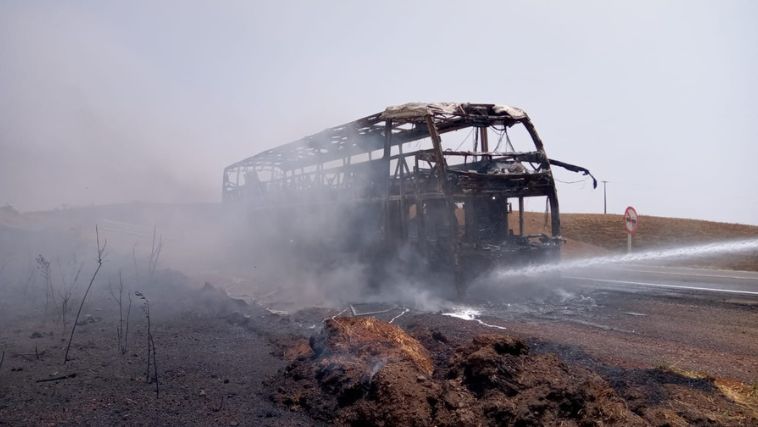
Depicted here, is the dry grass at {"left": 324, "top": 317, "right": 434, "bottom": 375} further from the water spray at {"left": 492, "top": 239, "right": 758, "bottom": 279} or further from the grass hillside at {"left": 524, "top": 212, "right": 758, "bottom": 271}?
the grass hillside at {"left": 524, "top": 212, "right": 758, "bottom": 271}

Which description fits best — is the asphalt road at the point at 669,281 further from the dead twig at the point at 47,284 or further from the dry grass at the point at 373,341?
the dead twig at the point at 47,284

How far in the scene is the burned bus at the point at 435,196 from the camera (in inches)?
411

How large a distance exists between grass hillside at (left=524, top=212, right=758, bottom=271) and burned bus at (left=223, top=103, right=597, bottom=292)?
12.0 meters

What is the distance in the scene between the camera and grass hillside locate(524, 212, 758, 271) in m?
25.1

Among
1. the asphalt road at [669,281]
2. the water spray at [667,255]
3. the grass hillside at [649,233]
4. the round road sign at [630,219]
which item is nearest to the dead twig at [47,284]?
the asphalt road at [669,281]

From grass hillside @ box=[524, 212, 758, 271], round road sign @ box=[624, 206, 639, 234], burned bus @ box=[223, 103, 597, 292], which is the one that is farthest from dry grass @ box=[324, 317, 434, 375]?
grass hillside @ box=[524, 212, 758, 271]

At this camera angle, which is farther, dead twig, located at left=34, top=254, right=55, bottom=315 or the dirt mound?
dead twig, located at left=34, top=254, right=55, bottom=315

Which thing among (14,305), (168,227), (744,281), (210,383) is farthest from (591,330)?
(168,227)

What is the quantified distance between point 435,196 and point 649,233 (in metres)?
21.1

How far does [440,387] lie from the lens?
4.65m

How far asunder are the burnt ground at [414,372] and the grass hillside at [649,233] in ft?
53.0

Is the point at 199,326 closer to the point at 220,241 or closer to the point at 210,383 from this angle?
the point at 210,383

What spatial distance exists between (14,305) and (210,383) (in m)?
7.29

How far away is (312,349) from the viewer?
20.4 feet
